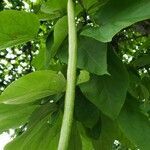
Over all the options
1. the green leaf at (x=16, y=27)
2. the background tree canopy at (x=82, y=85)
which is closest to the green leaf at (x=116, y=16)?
the background tree canopy at (x=82, y=85)

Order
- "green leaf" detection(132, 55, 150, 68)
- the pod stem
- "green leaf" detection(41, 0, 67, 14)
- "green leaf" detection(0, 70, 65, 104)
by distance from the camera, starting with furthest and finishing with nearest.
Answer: "green leaf" detection(132, 55, 150, 68)
"green leaf" detection(41, 0, 67, 14)
"green leaf" detection(0, 70, 65, 104)
the pod stem

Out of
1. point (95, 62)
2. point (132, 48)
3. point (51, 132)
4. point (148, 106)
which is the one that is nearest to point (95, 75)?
point (95, 62)

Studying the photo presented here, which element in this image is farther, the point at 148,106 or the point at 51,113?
the point at 148,106

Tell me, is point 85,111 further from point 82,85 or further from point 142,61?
point 142,61

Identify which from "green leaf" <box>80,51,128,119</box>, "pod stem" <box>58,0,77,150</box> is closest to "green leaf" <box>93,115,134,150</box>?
"green leaf" <box>80,51,128,119</box>

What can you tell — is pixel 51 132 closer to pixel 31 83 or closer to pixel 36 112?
pixel 36 112

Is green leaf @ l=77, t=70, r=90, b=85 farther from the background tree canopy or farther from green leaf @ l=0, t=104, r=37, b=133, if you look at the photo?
green leaf @ l=0, t=104, r=37, b=133
